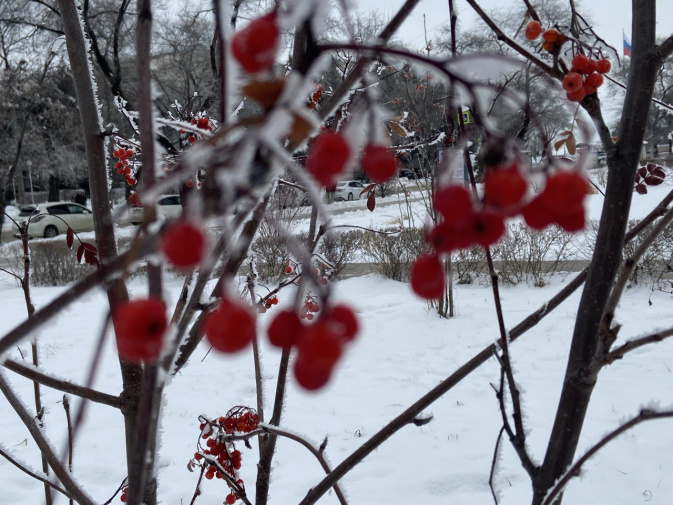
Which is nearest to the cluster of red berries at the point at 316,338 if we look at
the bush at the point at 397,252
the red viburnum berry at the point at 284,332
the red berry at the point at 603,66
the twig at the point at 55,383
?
the red viburnum berry at the point at 284,332

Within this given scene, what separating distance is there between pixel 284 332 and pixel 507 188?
187mm

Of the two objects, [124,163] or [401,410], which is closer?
[124,163]

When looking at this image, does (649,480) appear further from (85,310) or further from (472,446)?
(85,310)

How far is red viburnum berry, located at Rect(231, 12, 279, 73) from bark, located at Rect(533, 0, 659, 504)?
2.40 feet

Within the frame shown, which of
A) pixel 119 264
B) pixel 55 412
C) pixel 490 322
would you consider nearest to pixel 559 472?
pixel 119 264

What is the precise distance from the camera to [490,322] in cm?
516

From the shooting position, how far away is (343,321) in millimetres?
421

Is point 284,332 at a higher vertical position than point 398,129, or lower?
lower

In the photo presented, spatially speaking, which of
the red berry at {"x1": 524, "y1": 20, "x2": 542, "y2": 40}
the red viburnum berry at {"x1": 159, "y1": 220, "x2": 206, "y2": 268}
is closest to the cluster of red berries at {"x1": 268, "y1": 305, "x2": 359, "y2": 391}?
the red viburnum berry at {"x1": 159, "y1": 220, "x2": 206, "y2": 268}

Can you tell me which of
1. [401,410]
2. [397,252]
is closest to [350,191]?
[397,252]

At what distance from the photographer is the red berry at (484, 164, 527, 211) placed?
0.38 metres

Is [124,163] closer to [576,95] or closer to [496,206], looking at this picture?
[576,95]

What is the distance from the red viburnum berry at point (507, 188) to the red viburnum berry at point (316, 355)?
15 cm

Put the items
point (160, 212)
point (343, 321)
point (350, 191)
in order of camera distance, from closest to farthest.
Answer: point (343, 321), point (160, 212), point (350, 191)
